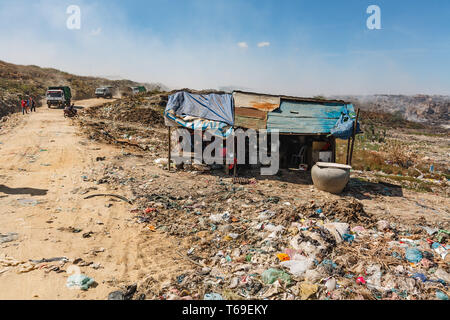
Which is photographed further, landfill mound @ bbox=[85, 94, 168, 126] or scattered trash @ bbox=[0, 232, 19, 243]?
landfill mound @ bbox=[85, 94, 168, 126]

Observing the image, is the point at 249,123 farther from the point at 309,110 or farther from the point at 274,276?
the point at 274,276

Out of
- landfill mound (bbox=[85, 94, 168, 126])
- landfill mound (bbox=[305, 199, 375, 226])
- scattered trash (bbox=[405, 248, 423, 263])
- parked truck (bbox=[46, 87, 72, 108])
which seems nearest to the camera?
scattered trash (bbox=[405, 248, 423, 263])

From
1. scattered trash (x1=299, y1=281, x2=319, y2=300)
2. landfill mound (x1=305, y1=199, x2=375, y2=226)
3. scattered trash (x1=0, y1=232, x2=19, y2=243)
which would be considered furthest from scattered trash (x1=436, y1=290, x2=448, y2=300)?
scattered trash (x1=0, y1=232, x2=19, y2=243)

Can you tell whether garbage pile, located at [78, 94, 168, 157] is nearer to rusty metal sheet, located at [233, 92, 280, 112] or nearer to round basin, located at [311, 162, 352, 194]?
rusty metal sheet, located at [233, 92, 280, 112]

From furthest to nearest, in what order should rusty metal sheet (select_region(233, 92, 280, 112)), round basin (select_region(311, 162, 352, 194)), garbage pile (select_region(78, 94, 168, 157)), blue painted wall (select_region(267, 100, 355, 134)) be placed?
1. garbage pile (select_region(78, 94, 168, 157))
2. rusty metal sheet (select_region(233, 92, 280, 112))
3. blue painted wall (select_region(267, 100, 355, 134))
4. round basin (select_region(311, 162, 352, 194))

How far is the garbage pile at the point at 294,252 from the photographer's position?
3.77m

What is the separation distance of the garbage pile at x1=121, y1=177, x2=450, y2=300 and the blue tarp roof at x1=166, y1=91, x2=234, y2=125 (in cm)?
352

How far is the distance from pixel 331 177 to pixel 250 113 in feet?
11.5

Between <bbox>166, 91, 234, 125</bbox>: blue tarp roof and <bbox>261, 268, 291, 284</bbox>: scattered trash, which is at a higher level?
<bbox>166, 91, 234, 125</bbox>: blue tarp roof

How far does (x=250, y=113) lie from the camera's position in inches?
385

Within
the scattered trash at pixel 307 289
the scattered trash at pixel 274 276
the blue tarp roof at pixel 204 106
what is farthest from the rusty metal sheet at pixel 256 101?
the scattered trash at pixel 307 289

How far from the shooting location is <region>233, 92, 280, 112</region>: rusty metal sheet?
10.0 meters

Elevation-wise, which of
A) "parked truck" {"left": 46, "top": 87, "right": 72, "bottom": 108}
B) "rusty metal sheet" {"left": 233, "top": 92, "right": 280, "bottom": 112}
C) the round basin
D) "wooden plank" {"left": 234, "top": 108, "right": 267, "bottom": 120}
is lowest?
the round basin

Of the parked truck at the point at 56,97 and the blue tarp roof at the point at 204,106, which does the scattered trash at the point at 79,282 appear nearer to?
the blue tarp roof at the point at 204,106
